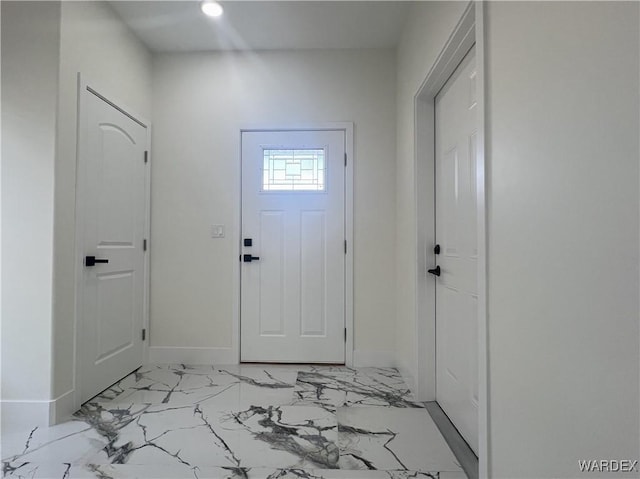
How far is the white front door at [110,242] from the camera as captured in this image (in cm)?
205

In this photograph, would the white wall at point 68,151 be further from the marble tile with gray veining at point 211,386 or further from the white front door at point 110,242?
the marble tile with gray veining at point 211,386

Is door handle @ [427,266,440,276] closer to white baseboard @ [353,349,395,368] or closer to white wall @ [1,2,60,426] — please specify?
white baseboard @ [353,349,395,368]

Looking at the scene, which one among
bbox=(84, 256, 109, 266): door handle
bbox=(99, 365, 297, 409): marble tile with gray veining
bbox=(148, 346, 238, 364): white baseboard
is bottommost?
bbox=(99, 365, 297, 409): marble tile with gray veining

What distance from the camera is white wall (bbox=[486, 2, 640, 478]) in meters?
0.65

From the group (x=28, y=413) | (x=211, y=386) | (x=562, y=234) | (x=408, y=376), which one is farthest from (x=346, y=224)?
(x=28, y=413)

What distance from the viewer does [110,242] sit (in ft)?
7.51

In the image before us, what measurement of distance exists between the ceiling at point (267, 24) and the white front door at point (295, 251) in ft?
2.33

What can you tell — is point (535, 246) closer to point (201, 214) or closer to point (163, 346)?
point (201, 214)

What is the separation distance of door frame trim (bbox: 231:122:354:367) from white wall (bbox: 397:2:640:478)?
161cm

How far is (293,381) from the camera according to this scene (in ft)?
7.85

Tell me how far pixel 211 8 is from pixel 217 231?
1602 millimetres

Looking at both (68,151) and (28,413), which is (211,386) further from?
(68,151)

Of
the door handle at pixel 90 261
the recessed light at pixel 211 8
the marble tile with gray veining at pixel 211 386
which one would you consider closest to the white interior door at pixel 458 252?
the marble tile with gray veining at pixel 211 386

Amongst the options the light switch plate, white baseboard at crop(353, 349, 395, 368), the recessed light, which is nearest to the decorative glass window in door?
the light switch plate
